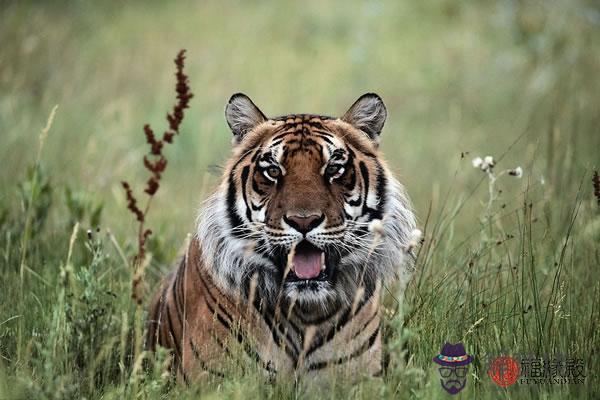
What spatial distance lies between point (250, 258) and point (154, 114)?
20.2 feet

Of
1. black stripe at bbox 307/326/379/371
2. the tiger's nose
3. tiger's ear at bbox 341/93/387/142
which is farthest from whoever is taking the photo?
tiger's ear at bbox 341/93/387/142

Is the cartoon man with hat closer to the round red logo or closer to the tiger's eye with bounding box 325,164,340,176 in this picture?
the round red logo

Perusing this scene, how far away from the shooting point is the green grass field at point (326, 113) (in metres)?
3.47

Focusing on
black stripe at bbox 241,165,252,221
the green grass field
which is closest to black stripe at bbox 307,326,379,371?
Result: the green grass field

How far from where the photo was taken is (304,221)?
345cm

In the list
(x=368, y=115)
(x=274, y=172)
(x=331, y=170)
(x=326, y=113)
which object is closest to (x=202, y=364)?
(x=274, y=172)

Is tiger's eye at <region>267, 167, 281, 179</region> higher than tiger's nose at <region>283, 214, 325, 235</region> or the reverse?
higher

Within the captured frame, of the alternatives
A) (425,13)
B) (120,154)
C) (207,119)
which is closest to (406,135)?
(207,119)

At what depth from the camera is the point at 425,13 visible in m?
14.1

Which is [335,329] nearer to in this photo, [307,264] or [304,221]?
[307,264]

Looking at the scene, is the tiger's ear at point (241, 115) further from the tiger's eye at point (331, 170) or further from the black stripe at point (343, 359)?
the black stripe at point (343, 359)

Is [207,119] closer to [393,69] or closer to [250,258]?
[393,69]

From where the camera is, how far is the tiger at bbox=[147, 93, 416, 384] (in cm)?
354

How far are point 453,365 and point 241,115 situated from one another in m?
1.49
